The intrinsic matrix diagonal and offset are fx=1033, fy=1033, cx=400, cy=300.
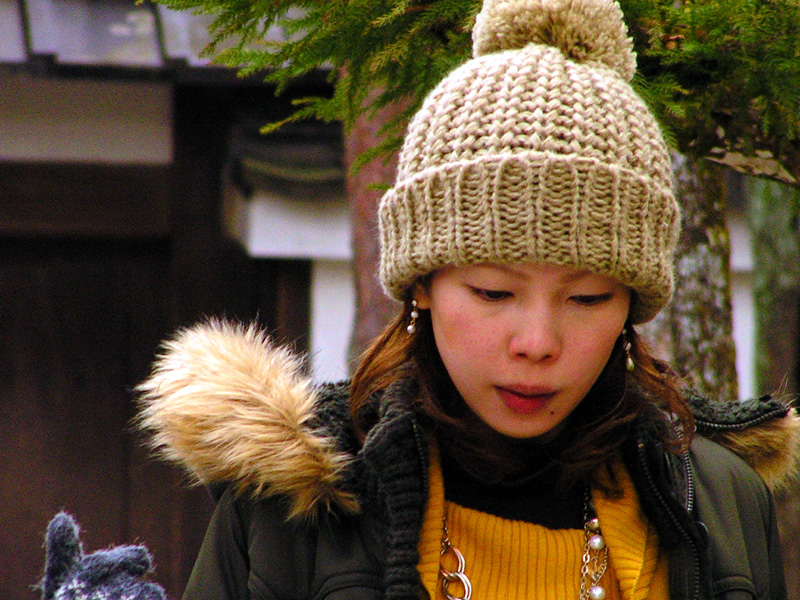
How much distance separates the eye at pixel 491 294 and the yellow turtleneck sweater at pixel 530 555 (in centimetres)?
33

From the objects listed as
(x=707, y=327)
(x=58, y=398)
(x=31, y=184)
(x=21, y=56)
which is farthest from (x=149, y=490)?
(x=707, y=327)

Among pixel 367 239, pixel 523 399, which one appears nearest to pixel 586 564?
pixel 523 399

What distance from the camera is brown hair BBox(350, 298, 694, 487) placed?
1.79 metres

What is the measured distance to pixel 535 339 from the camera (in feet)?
5.28

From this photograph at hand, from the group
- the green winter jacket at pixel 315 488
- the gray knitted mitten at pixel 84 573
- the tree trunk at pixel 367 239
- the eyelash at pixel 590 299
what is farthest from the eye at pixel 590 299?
the tree trunk at pixel 367 239

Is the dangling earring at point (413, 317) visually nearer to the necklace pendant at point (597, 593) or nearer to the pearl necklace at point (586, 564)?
the pearl necklace at point (586, 564)

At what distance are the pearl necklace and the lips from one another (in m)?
0.24

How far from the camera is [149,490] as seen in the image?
5219 millimetres

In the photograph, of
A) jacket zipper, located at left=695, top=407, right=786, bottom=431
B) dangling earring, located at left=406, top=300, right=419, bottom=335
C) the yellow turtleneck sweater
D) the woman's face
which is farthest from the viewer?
jacket zipper, located at left=695, top=407, right=786, bottom=431

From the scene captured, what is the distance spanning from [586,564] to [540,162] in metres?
0.69

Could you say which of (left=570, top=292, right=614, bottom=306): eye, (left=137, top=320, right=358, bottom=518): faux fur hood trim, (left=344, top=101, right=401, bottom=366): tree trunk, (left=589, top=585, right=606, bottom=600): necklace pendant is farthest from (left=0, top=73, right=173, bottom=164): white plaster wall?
(left=589, top=585, right=606, bottom=600): necklace pendant

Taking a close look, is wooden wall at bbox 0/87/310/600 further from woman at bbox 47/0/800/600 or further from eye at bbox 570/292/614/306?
eye at bbox 570/292/614/306

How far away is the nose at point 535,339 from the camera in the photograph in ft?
5.29

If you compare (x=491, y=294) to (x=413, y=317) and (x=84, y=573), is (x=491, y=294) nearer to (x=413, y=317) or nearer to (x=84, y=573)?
(x=413, y=317)
